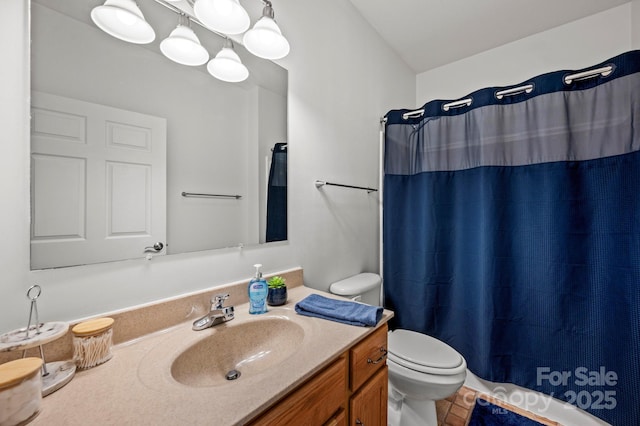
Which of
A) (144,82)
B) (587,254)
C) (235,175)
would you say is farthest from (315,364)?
(587,254)

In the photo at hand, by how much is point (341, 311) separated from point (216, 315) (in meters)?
0.44

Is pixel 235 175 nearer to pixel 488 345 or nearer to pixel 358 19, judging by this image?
pixel 358 19

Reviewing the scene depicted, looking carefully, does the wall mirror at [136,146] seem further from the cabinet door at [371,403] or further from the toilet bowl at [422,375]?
the toilet bowl at [422,375]

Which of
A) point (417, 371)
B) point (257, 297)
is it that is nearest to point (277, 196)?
point (257, 297)

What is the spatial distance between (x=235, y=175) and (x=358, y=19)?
1.50 meters

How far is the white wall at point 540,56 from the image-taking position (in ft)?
5.74

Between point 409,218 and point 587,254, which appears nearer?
point 587,254

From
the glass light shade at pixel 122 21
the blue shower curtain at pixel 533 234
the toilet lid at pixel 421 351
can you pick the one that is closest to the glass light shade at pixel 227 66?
the glass light shade at pixel 122 21

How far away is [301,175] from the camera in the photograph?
1.38 meters

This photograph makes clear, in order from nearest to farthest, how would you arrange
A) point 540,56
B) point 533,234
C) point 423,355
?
point 423,355
point 533,234
point 540,56

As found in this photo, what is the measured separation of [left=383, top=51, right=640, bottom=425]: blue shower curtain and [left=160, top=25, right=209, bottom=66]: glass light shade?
1401mm

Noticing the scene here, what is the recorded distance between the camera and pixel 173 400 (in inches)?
21.4

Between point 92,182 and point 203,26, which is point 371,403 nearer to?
point 92,182

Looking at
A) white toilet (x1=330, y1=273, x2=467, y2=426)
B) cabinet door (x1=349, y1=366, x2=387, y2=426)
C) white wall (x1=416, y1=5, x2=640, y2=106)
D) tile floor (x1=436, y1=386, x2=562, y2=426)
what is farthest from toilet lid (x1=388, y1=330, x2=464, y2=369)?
white wall (x1=416, y1=5, x2=640, y2=106)
